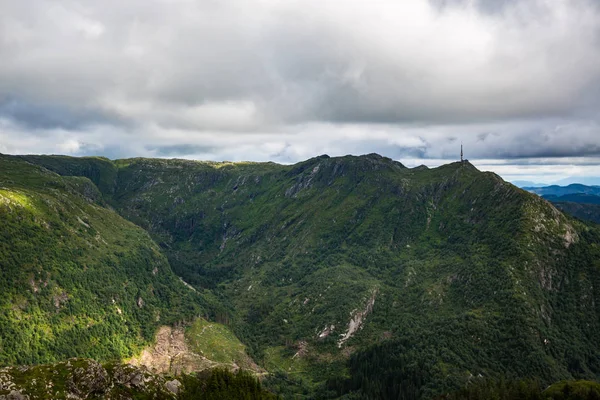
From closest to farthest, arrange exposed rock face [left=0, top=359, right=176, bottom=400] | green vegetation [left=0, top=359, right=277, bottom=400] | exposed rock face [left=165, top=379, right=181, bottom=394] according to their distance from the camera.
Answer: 1. exposed rock face [left=0, top=359, right=176, bottom=400]
2. green vegetation [left=0, top=359, right=277, bottom=400]
3. exposed rock face [left=165, top=379, right=181, bottom=394]

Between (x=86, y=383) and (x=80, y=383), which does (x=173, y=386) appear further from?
(x=80, y=383)

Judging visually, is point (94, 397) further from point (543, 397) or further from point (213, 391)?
point (543, 397)

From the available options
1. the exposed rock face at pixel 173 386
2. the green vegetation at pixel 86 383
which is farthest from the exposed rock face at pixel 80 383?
the exposed rock face at pixel 173 386

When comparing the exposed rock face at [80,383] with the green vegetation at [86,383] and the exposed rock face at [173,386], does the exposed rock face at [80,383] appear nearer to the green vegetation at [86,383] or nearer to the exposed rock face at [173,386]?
the green vegetation at [86,383]

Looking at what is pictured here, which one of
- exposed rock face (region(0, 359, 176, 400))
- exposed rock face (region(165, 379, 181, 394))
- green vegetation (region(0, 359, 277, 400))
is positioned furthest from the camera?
exposed rock face (region(165, 379, 181, 394))

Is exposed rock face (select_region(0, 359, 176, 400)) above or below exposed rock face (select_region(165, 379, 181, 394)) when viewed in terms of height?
above

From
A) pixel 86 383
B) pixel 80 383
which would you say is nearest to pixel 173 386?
pixel 86 383

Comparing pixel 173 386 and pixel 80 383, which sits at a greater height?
pixel 80 383

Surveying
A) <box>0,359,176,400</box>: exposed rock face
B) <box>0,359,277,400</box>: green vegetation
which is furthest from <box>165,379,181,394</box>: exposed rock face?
<box>0,359,176,400</box>: exposed rock face

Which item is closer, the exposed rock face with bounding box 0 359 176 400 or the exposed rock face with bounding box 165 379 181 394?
the exposed rock face with bounding box 0 359 176 400

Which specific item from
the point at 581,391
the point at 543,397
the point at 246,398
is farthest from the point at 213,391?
the point at 581,391

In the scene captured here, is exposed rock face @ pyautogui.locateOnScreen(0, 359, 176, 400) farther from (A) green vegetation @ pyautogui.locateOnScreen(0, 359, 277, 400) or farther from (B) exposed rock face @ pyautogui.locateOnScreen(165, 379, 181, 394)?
(B) exposed rock face @ pyautogui.locateOnScreen(165, 379, 181, 394)
